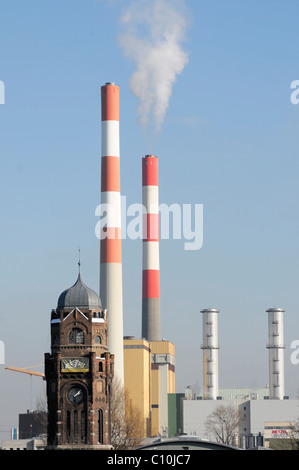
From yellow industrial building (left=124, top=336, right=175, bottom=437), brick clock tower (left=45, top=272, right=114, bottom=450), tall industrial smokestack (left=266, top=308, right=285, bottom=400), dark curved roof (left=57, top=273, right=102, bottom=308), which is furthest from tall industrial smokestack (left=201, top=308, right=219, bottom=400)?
brick clock tower (left=45, top=272, right=114, bottom=450)

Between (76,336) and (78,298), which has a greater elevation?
(78,298)

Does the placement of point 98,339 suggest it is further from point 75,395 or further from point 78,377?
point 75,395

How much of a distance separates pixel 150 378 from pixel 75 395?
55909mm

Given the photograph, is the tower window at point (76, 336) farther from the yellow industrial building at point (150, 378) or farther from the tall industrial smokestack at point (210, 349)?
the tall industrial smokestack at point (210, 349)

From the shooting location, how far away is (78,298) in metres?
74.0

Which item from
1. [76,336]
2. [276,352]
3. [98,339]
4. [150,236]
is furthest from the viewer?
[276,352]

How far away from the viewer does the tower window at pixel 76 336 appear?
236 feet

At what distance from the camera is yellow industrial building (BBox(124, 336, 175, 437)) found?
115500 mm

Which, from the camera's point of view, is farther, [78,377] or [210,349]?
[210,349]

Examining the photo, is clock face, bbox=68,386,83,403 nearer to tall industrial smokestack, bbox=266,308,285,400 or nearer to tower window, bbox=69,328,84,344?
tower window, bbox=69,328,84,344

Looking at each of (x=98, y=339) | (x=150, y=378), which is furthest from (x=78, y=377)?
(x=150, y=378)

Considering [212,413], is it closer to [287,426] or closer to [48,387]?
[287,426]

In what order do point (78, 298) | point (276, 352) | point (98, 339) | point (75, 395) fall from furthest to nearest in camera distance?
point (276, 352) < point (78, 298) < point (98, 339) < point (75, 395)

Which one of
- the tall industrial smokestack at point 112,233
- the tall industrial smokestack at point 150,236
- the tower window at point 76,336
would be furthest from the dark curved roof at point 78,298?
the tall industrial smokestack at point 150,236
